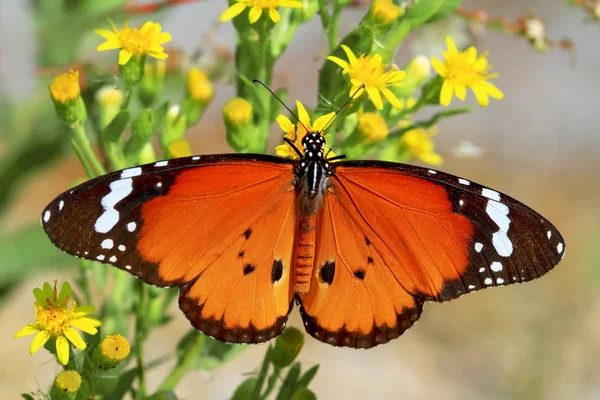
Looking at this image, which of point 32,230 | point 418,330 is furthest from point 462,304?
point 32,230

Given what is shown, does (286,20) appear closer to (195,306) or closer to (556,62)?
(195,306)

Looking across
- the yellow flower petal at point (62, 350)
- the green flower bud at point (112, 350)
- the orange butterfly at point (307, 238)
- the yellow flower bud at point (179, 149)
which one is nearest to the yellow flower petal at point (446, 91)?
the orange butterfly at point (307, 238)

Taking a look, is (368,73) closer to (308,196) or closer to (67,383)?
(308,196)

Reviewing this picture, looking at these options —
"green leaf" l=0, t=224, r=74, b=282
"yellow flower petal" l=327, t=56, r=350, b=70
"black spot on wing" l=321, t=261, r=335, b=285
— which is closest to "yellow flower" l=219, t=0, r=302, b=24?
"yellow flower petal" l=327, t=56, r=350, b=70

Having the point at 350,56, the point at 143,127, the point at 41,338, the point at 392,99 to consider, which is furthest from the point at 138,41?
the point at 41,338

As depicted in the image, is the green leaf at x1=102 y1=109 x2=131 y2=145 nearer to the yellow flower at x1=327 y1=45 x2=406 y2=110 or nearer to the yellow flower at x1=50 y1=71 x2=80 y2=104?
the yellow flower at x1=50 y1=71 x2=80 y2=104

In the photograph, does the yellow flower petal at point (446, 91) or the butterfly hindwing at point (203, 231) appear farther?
the yellow flower petal at point (446, 91)

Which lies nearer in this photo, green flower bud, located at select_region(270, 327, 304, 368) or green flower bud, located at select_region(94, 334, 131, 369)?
green flower bud, located at select_region(94, 334, 131, 369)

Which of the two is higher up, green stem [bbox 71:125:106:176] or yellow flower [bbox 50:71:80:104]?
yellow flower [bbox 50:71:80:104]

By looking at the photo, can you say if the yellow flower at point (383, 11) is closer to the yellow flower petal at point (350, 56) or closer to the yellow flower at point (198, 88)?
the yellow flower petal at point (350, 56)
